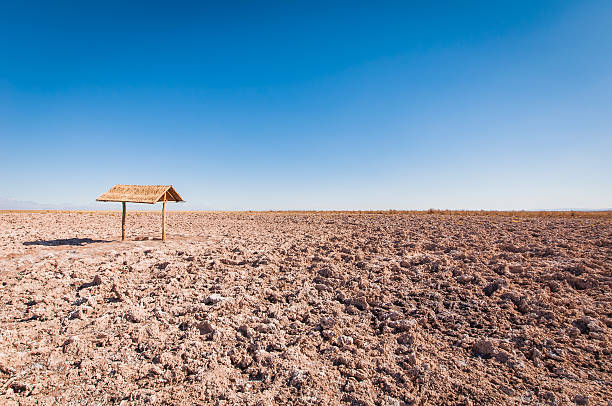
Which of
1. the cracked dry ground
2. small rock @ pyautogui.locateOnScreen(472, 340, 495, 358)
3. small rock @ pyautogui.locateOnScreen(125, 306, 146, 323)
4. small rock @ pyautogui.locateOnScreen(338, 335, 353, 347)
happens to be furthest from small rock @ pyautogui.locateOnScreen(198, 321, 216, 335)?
small rock @ pyautogui.locateOnScreen(472, 340, 495, 358)

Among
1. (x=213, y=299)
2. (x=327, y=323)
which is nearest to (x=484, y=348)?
(x=327, y=323)

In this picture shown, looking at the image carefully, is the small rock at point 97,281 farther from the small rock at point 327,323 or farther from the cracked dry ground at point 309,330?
the small rock at point 327,323

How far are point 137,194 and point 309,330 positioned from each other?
31.7ft

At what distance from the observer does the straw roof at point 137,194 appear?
412 inches

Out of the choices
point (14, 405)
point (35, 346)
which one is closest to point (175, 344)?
point (14, 405)

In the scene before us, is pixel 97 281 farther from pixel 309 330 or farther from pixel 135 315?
pixel 309 330

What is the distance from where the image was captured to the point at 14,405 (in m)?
2.73

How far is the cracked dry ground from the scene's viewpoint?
2.96 metres

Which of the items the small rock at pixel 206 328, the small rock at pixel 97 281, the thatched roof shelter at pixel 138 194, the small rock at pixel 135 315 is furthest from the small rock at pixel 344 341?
the thatched roof shelter at pixel 138 194

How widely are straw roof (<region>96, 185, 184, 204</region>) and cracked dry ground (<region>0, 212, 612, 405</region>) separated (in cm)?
334

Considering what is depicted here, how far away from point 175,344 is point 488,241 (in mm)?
10115

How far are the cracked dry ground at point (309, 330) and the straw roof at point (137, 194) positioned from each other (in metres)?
3.34

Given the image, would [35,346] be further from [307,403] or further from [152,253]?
[152,253]

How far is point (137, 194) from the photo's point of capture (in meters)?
10.8
